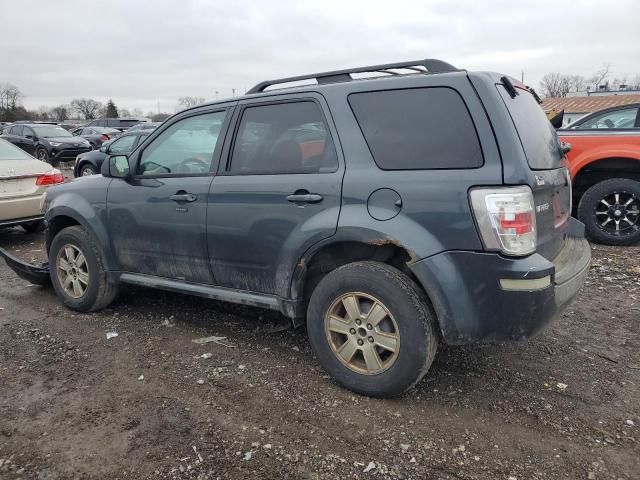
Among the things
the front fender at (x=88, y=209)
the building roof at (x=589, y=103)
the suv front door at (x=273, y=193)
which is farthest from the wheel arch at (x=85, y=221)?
the building roof at (x=589, y=103)

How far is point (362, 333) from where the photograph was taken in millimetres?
3061

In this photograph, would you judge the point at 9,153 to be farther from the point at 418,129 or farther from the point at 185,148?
the point at 418,129

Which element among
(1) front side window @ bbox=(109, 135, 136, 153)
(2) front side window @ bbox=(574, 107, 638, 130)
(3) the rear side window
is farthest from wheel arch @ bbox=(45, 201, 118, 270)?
(1) front side window @ bbox=(109, 135, 136, 153)

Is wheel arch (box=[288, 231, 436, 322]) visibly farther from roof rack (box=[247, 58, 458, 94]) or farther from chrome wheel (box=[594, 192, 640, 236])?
chrome wheel (box=[594, 192, 640, 236])

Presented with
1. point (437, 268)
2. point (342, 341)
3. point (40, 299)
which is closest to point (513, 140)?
point (437, 268)

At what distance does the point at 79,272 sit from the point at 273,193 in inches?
91.0

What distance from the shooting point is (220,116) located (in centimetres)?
380

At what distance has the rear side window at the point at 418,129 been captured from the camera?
2781 millimetres

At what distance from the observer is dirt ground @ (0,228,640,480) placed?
254 centimetres

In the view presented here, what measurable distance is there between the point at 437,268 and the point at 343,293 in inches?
23.4

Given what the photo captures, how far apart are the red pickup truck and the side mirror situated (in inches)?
215

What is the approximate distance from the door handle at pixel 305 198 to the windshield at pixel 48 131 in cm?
1980

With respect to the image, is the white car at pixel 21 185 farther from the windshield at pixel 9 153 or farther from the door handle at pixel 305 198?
the door handle at pixel 305 198

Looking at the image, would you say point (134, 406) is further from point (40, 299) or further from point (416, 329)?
point (40, 299)
